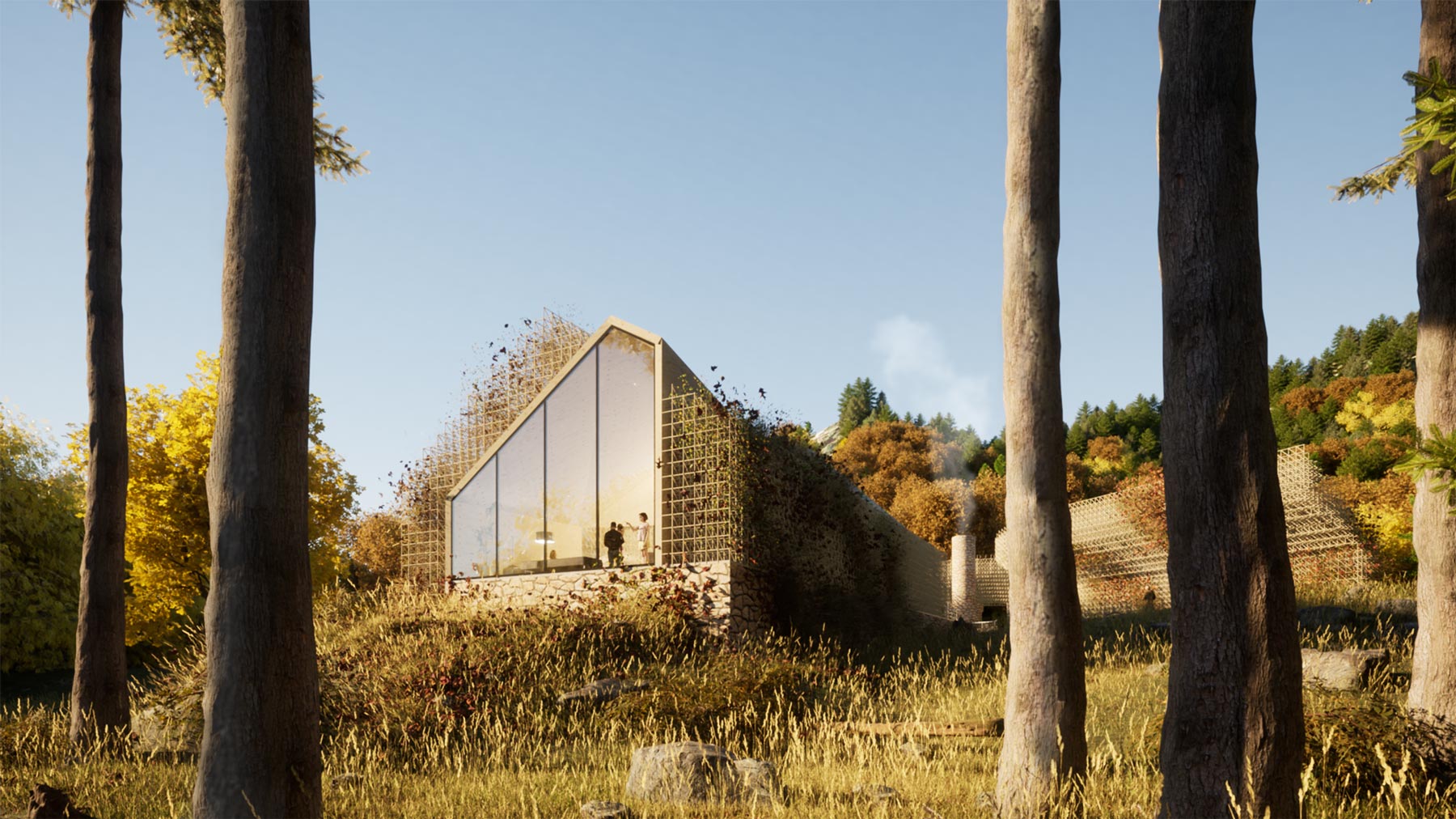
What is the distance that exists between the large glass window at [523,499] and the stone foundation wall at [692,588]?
103 centimetres

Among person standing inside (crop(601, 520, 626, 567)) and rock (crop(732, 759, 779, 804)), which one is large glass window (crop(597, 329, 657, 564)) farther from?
rock (crop(732, 759, 779, 804))

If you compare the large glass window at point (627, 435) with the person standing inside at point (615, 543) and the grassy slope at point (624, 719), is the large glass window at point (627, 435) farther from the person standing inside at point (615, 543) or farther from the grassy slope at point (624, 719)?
the grassy slope at point (624, 719)

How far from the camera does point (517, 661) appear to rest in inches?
443

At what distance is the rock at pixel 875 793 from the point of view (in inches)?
213

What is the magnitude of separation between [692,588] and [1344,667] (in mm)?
7545

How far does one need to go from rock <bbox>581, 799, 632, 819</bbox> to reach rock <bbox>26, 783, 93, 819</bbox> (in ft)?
8.00

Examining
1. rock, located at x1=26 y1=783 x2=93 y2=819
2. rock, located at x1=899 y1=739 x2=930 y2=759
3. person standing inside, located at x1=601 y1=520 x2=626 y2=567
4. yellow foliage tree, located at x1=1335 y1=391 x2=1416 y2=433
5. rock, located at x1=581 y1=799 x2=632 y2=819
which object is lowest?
rock, located at x1=899 y1=739 x2=930 y2=759

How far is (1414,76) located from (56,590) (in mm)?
22912

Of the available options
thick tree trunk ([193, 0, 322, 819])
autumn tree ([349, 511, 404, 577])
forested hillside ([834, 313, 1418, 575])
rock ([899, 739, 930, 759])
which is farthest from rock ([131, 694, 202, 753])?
forested hillside ([834, 313, 1418, 575])

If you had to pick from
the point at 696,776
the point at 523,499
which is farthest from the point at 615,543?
the point at 696,776

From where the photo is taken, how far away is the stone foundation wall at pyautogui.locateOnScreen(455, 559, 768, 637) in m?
13.5

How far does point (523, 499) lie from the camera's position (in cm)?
1656

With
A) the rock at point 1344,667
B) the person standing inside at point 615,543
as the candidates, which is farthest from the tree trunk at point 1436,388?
the person standing inside at point 615,543

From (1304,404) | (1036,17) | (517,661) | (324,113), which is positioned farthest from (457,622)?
(1304,404)
